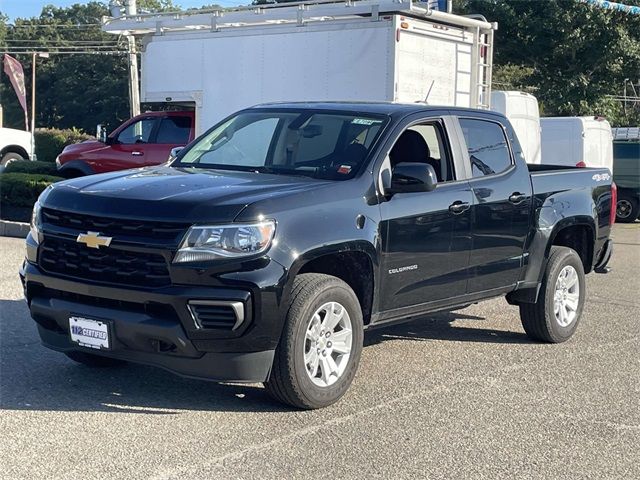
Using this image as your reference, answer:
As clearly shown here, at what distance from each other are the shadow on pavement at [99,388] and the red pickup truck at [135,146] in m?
7.84

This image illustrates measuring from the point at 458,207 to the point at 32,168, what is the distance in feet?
35.4

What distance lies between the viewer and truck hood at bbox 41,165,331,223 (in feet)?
16.9

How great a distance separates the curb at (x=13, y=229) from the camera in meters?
12.8

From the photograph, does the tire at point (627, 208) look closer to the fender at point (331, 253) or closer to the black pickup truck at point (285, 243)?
the black pickup truck at point (285, 243)

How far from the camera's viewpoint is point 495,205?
6969mm

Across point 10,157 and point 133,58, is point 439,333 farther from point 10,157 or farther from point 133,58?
point 133,58

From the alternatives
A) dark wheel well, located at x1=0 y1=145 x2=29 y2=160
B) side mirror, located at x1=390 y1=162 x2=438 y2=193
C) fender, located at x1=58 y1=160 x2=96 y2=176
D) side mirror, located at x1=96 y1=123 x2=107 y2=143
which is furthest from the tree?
side mirror, located at x1=390 y1=162 x2=438 y2=193

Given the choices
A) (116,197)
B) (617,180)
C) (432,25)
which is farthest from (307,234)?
(617,180)

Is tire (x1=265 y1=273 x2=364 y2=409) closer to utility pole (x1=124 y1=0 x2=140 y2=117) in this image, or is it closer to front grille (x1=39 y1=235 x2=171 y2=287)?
front grille (x1=39 y1=235 x2=171 y2=287)

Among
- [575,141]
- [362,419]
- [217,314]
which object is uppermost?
[575,141]

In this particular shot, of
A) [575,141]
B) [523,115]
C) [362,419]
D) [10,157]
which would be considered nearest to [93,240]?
[362,419]

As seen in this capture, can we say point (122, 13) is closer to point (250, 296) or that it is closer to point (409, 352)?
point (409, 352)

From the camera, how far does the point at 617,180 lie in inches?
847

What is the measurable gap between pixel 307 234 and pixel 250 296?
568 mm
